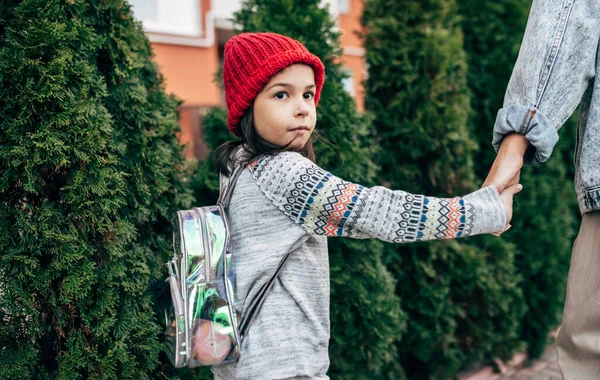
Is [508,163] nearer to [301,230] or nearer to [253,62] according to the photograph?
[301,230]

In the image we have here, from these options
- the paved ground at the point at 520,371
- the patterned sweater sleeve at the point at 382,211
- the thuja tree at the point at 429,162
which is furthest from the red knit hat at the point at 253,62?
the paved ground at the point at 520,371

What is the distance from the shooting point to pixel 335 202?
5.66 ft

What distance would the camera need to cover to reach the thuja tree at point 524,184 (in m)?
4.63

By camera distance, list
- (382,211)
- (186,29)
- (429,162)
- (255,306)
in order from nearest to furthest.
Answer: (382,211)
(255,306)
(429,162)
(186,29)

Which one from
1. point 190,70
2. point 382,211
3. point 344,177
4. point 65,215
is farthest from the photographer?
point 190,70

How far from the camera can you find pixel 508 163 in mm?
1941

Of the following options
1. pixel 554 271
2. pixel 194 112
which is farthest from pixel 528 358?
pixel 194 112

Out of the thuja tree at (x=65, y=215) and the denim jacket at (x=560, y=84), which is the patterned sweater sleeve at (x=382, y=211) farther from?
the thuja tree at (x=65, y=215)

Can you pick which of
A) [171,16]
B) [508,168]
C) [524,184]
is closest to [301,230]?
Result: [508,168]

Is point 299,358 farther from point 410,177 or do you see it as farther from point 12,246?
point 410,177

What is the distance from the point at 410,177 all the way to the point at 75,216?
2423mm

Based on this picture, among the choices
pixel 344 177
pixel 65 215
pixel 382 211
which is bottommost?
pixel 344 177

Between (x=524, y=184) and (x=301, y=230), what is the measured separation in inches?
130

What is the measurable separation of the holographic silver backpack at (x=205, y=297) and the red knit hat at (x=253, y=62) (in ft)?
1.40
